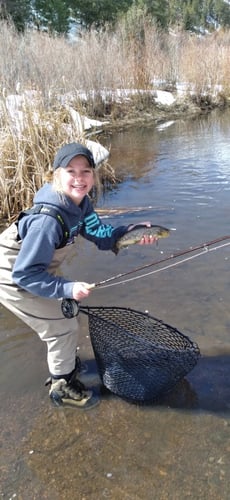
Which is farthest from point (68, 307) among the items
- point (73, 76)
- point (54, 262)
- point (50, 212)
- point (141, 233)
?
point (73, 76)

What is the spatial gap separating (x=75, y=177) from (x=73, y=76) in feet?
33.7

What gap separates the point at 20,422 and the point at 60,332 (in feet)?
2.10

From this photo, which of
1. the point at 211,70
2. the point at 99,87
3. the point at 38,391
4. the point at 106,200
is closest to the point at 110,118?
the point at 99,87

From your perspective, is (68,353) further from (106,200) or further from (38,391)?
(106,200)

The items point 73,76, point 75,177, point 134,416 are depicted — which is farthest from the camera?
point 73,76

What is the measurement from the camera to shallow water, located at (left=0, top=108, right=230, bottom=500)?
2215 mm

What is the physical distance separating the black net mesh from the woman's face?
756 millimetres

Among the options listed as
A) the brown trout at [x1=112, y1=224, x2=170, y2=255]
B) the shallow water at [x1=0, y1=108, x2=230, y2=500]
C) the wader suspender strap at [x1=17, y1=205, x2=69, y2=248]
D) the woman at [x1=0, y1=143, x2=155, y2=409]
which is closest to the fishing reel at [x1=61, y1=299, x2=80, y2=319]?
the woman at [x1=0, y1=143, x2=155, y2=409]

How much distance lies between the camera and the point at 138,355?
9.53 ft

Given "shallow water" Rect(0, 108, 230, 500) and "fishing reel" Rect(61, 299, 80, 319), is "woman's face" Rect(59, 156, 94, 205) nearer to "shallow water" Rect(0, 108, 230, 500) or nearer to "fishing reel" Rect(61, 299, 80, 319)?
"fishing reel" Rect(61, 299, 80, 319)

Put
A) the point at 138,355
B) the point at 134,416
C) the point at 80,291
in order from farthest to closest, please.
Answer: the point at 138,355 < the point at 134,416 < the point at 80,291

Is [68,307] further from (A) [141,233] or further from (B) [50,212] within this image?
(A) [141,233]

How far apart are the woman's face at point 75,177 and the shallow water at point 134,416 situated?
4.55 ft

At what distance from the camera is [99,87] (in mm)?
14430
